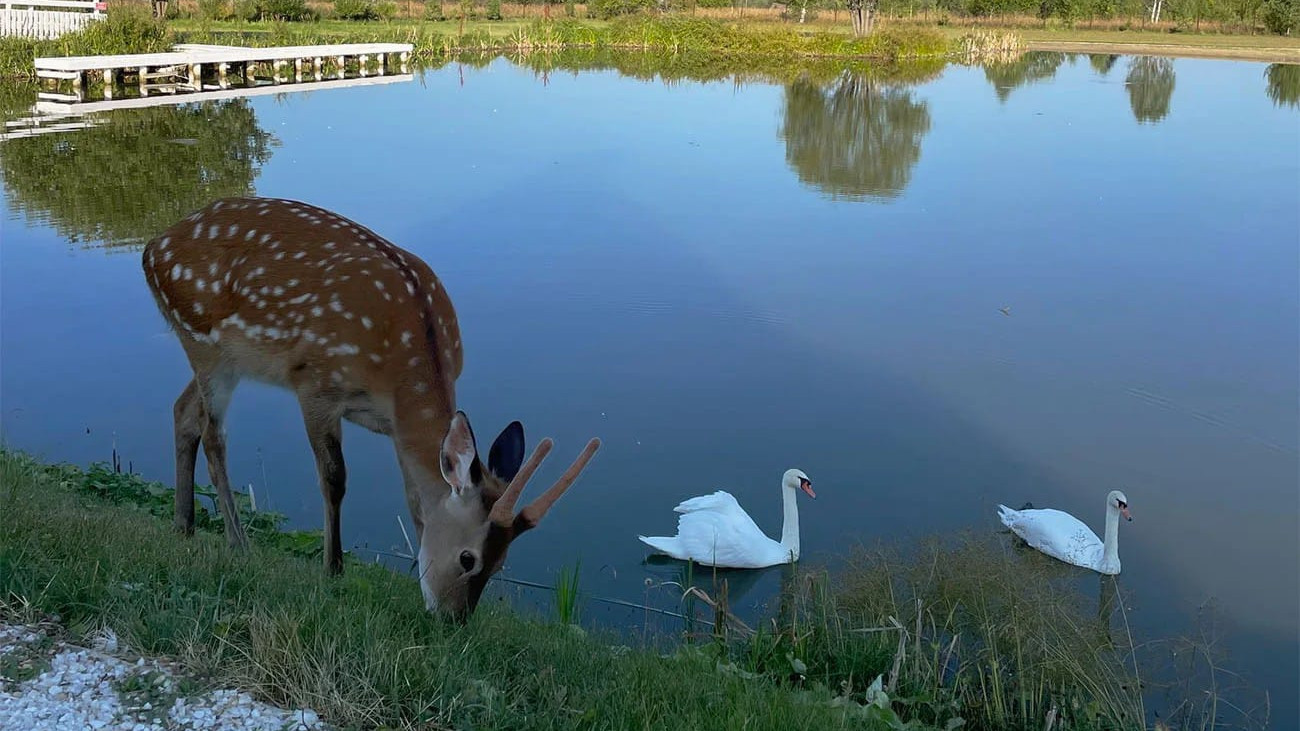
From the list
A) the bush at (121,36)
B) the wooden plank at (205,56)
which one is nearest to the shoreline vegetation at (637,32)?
the bush at (121,36)

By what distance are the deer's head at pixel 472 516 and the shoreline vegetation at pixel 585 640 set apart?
5.3 inches

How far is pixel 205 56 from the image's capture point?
29156mm

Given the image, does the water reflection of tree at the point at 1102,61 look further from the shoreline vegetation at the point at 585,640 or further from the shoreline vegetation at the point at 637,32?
the shoreline vegetation at the point at 585,640

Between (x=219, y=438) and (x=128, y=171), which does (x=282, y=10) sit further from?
(x=219, y=438)

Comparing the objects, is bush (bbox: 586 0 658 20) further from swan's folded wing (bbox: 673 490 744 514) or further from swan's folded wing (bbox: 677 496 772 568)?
swan's folded wing (bbox: 677 496 772 568)

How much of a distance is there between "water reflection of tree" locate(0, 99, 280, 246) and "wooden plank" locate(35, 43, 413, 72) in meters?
3.98

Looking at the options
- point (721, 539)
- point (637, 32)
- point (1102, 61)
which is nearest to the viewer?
point (721, 539)

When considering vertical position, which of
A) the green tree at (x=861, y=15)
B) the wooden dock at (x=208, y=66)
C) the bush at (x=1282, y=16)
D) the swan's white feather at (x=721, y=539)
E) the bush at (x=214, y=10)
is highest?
the bush at (x=1282, y=16)

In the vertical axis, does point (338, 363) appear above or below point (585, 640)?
above

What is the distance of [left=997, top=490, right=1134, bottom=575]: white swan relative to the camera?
24.7 ft

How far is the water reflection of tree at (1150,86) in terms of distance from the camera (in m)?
28.0

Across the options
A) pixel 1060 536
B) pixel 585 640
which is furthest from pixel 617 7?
pixel 585 640

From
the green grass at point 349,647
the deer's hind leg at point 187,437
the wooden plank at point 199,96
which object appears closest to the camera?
the green grass at point 349,647

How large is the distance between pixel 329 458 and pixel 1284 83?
36041 millimetres
